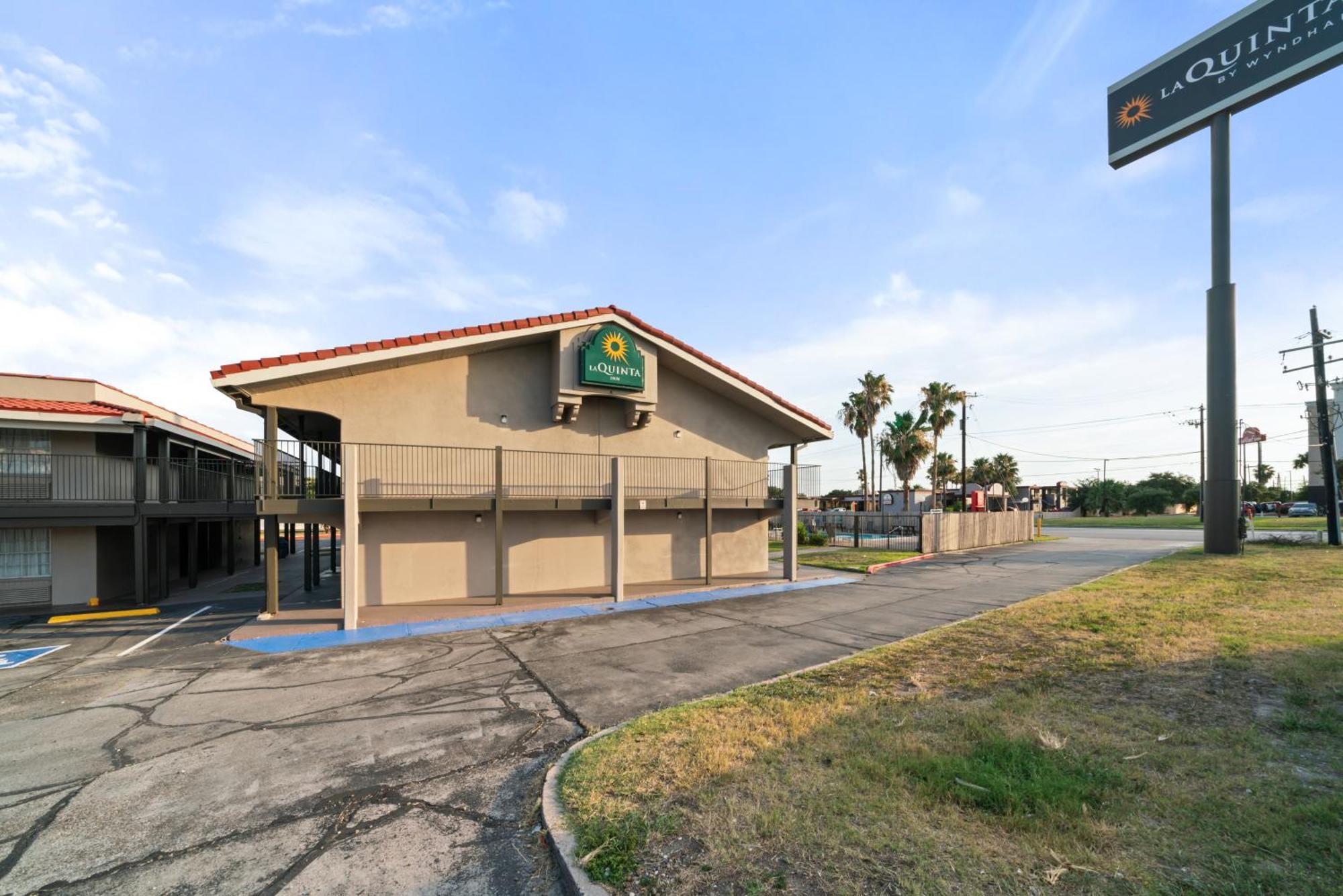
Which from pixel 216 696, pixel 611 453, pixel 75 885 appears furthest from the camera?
pixel 611 453

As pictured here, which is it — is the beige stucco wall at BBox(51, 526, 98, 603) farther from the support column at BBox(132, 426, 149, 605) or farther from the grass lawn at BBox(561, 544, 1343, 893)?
the grass lawn at BBox(561, 544, 1343, 893)

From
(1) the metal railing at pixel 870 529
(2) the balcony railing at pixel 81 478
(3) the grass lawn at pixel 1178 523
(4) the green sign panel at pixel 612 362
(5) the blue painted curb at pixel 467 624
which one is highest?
(4) the green sign panel at pixel 612 362

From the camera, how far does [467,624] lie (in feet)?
38.2

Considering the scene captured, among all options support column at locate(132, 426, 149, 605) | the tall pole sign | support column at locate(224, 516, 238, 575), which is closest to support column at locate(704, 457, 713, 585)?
support column at locate(132, 426, 149, 605)

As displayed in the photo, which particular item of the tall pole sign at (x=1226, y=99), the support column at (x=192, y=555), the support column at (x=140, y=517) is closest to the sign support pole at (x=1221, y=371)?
the tall pole sign at (x=1226, y=99)

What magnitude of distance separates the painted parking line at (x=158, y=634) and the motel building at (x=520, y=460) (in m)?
1.94

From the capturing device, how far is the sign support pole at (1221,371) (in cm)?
2167

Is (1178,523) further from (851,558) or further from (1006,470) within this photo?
(851,558)

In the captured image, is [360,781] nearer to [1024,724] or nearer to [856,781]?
[856,781]

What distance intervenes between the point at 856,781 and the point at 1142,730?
3.35m

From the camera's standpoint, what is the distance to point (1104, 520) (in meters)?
55.5

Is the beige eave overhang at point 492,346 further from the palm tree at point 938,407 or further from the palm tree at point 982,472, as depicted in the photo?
the palm tree at point 982,472

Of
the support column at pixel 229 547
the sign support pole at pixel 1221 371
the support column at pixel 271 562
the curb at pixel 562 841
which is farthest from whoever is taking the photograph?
the support column at pixel 229 547

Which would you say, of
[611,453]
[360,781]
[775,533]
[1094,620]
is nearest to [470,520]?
[611,453]
